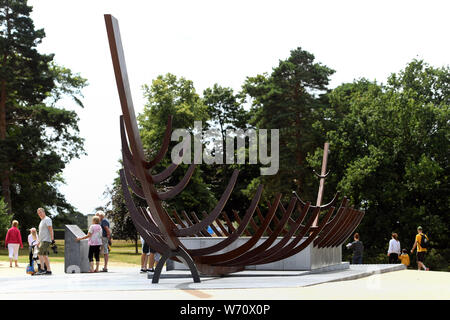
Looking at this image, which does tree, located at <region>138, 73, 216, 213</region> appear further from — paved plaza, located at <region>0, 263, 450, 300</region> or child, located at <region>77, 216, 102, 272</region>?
paved plaza, located at <region>0, 263, 450, 300</region>

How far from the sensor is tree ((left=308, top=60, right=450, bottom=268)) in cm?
3747

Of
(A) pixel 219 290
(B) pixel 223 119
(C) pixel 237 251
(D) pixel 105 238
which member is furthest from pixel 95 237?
(B) pixel 223 119

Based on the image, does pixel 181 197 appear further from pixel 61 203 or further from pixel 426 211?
pixel 426 211

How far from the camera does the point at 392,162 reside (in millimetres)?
38781

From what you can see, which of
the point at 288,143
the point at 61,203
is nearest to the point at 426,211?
the point at 288,143

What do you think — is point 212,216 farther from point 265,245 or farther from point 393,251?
point 393,251

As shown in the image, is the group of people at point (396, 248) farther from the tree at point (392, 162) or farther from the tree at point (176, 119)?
the tree at point (176, 119)

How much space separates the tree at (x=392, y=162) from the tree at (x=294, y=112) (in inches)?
48.8

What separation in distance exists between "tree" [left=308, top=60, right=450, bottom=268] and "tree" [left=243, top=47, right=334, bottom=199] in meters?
1.24

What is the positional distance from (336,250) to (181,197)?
27.9 m

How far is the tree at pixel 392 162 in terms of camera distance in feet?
123

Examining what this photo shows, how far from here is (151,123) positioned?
156 feet

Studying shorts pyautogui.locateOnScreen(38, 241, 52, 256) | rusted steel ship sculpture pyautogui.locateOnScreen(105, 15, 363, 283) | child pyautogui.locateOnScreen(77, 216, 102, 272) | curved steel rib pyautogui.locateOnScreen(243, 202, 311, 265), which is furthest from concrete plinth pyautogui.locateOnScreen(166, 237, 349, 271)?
shorts pyautogui.locateOnScreen(38, 241, 52, 256)

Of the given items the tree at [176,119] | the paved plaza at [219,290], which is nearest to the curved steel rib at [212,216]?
the paved plaza at [219,290]
